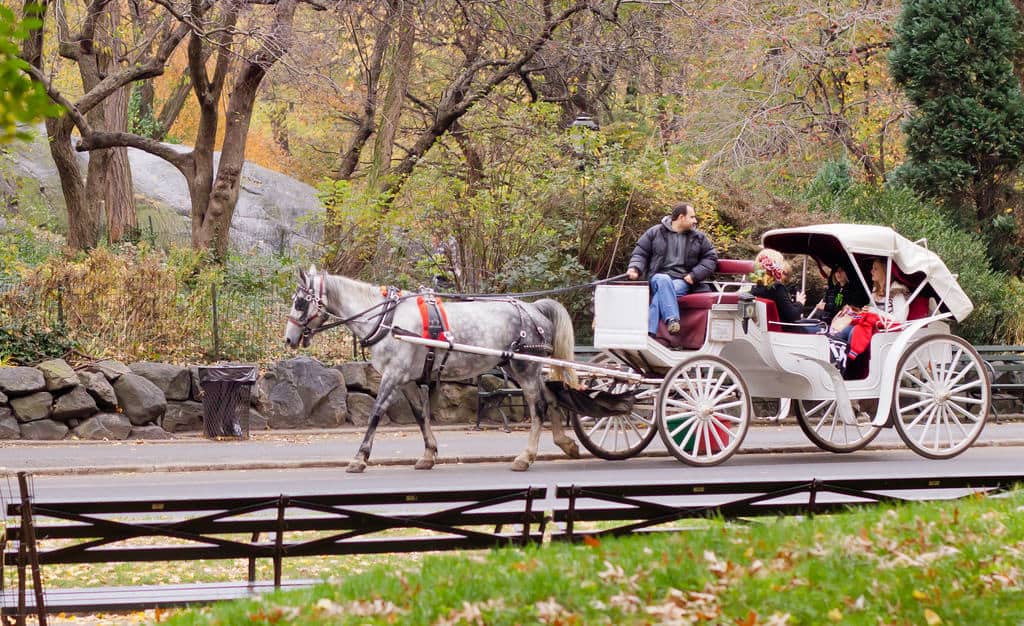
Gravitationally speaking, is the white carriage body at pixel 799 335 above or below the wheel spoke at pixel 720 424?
above

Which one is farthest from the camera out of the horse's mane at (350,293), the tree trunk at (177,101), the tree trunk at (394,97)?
the tree trunk at (177,101)

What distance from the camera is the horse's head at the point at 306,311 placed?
13.3 metres

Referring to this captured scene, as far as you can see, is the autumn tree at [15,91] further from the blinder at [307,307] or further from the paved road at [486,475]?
the blinder at [307,307]

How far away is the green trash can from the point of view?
1634 centimetres

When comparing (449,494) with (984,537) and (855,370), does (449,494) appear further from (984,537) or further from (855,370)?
(855,370)

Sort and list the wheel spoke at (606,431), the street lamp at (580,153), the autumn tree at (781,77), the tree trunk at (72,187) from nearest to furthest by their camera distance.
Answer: the wheel spoke at (606,431) → the street lamp at (580,153) → the tree trunk at (72,187) → the autumn tree at (781,77)

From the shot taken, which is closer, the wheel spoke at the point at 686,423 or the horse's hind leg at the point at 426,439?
the wheel spoke at the point at 686,423

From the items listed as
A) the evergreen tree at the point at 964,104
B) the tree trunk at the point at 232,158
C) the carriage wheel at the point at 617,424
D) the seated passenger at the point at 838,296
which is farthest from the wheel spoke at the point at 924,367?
the tree trunk at the point at 232,158

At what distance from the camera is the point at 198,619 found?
6.59 metres

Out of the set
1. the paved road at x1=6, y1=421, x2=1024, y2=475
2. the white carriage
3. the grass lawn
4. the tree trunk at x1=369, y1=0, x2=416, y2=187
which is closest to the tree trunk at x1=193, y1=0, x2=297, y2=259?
the tree trunk at x1=369, y1=0, x2=416, y2=187

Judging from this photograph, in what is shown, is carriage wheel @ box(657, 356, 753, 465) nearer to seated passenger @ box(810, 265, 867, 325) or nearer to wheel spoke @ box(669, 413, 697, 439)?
wheel spoke @ box(669, 413, 697, 439)

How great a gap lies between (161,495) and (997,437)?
37.4ft

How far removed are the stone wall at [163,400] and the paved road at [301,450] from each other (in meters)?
0.44

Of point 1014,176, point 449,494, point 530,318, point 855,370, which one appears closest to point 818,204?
point 1014,176
